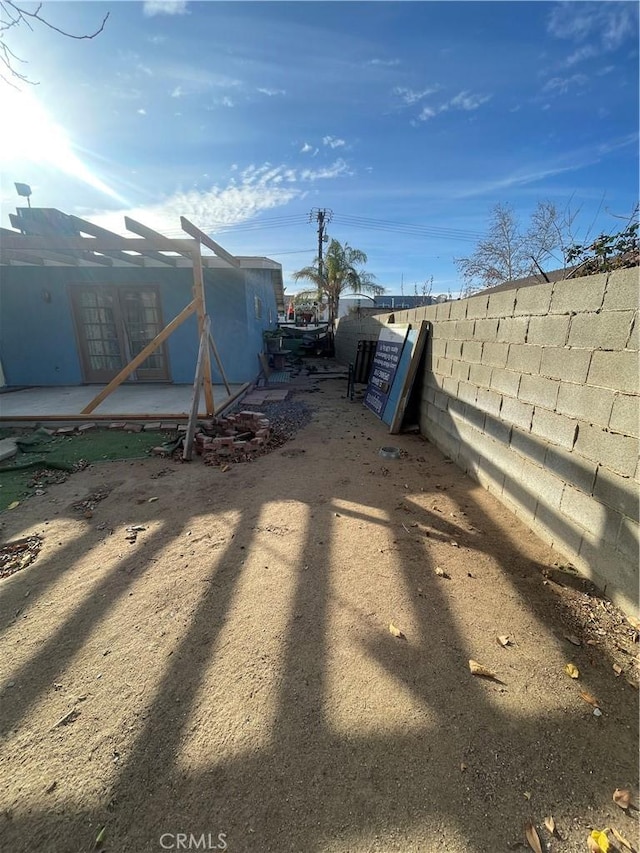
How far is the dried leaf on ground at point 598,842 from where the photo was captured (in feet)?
3.55

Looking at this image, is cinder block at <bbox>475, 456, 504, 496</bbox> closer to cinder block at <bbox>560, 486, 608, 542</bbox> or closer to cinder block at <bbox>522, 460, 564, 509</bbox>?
cinder block at <bbox>522, 460, 564, 509</bbox>

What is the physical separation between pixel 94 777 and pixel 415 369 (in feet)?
16.5

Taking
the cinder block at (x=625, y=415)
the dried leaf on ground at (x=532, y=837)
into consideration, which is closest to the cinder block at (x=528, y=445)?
the cinder block at (x=625, y=415)

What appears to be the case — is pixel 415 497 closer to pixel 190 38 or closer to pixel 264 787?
pixel 264 787

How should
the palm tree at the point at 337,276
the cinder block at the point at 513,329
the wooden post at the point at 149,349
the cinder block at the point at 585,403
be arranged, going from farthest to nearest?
the palm tree at the point at 337,276, the wooden post at the point at 149,349, the cinder block at the point at 513,329, the cinder block at the point at 585,403

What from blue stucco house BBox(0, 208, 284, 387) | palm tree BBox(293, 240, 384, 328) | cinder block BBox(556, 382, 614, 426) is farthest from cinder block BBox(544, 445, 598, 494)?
palm tree BBox(293, 240, 384, 328)

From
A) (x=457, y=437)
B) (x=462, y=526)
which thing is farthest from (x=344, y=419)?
(x=462, y=526)

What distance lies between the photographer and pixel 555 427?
2.49m

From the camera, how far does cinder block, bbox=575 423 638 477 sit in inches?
75.6

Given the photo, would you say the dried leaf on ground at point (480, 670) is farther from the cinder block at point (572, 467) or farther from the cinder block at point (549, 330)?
the cinder block at point (549, 330)

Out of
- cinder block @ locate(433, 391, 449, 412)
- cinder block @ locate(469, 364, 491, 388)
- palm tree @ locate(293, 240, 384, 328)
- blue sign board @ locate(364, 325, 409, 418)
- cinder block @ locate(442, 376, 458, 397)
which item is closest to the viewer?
cinder block @ locate(469, 364, 491, 388)

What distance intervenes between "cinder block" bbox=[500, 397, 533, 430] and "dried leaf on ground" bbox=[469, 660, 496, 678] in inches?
72.1

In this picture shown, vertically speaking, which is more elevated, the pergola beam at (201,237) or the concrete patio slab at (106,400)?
the pergola beam at (201,237)

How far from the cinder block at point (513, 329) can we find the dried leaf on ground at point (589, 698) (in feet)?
7.81
